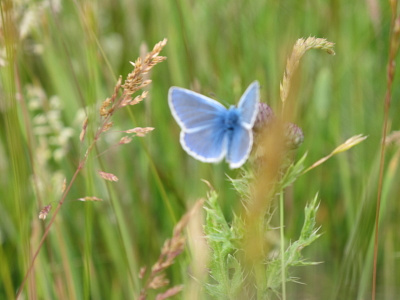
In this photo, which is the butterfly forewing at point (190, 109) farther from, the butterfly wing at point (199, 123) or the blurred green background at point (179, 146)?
the blurred green background at point (179, 146)

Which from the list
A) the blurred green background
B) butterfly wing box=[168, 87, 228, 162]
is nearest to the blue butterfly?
butterfly wing box=[168, 87, 228, 162]

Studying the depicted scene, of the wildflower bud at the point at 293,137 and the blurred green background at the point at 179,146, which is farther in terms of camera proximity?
the blurred green background at the point at 179,146

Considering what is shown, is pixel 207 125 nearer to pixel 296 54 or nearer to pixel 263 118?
pixel 263 118

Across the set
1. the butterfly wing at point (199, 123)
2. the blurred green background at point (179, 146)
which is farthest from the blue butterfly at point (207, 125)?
the blurred green background at point (179, 146)

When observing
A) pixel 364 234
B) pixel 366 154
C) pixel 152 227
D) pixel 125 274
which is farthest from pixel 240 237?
pixel 366 154

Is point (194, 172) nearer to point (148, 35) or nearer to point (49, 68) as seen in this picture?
point (49, 68)

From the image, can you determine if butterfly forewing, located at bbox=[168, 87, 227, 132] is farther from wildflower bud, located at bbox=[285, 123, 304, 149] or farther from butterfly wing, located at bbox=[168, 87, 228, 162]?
wildflower bud, located at bbox=[285, 123, 304, 149]

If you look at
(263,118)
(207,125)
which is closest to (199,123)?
(207,125)
